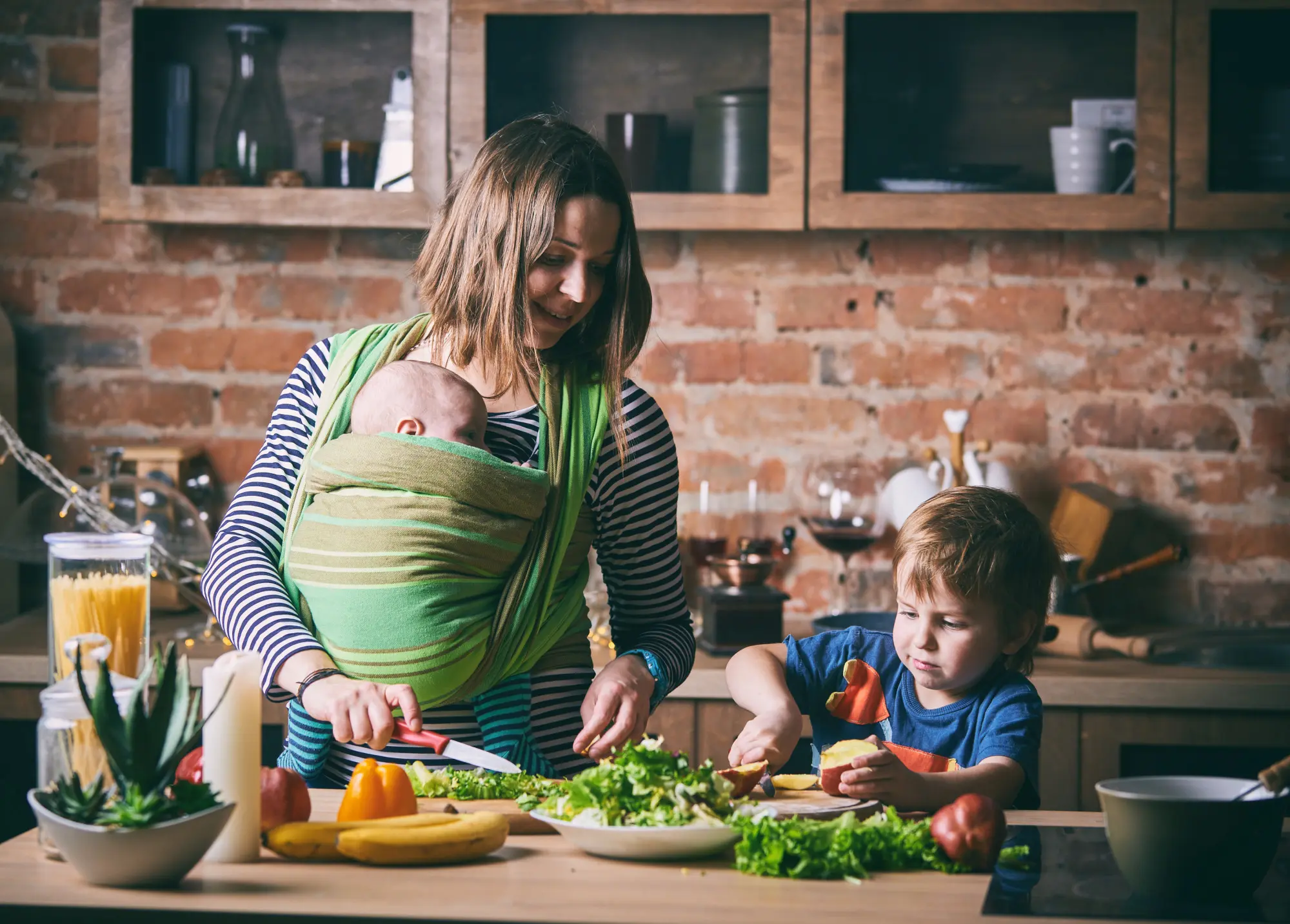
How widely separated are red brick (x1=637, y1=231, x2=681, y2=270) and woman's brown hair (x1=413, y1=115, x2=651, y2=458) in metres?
1.26

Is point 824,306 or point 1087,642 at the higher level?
point 824,306

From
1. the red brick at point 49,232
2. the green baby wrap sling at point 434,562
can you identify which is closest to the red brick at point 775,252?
the red brick at point 49,232

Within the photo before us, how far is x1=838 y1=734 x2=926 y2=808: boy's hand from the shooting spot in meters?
1.35

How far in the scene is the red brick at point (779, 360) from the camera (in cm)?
305

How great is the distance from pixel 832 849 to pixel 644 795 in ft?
0.56

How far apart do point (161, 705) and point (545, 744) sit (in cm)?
59

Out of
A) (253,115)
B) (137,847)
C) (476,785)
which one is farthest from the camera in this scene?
(253,115)

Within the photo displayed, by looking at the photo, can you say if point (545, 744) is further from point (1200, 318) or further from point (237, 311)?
point (1200, 318)

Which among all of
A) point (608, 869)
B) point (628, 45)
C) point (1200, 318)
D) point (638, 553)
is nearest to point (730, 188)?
point (628, 45)

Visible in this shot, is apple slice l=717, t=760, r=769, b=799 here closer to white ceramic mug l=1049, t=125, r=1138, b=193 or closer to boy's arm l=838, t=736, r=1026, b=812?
boy's arm l=838, t=736, r=1026, b=812

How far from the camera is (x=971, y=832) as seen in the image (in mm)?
1226

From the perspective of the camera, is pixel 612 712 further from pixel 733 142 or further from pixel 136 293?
pixel 136 293

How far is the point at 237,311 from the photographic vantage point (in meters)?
3.08

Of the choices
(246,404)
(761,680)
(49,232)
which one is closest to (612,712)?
(761,680)
